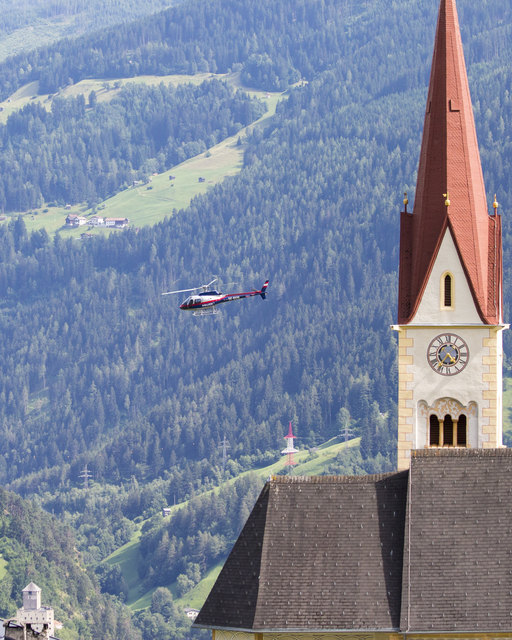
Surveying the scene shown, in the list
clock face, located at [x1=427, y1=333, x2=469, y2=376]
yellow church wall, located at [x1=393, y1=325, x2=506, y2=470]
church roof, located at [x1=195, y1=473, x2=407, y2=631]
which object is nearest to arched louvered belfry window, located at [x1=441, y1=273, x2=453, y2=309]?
yellow church wall, located at [x1=393, y1=325, x2=506, y2=470]

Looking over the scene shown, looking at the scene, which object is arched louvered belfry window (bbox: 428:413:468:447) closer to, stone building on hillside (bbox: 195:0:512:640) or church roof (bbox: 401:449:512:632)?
stone building on hillside (bbox: 195:0:512:640)

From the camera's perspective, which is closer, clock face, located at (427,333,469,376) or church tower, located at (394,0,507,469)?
church tower, located at (394,0,507,469)

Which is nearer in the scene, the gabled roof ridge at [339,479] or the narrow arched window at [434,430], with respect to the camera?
the gabled roof ridge at [339,479]

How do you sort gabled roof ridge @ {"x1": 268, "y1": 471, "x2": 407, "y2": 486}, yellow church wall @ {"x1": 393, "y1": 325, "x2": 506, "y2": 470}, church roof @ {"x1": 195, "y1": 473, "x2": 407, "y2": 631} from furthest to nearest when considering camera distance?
yellow church wall @ {"x1": 393, "y1": 325, "x2": 506, "y2": 470} → gabled roof ridge @ {"x1": 268, "y1": 471, "x2": 407, "y2": 486} → church roof @ {"x1": 195, "y1": 473, "x2": 407, "y2": 631}

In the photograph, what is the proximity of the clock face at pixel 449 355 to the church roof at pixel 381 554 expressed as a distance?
12430mm

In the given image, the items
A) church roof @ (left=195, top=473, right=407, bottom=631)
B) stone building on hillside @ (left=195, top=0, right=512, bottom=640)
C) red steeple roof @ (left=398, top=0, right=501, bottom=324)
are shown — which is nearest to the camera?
stone building on hillside @ (left=195, top=0, right=512, bottom=640)

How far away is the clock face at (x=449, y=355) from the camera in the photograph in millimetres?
74438

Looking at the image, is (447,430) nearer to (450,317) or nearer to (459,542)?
(450,317)

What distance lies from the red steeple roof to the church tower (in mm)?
36

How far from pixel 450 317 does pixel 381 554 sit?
15.7 metres

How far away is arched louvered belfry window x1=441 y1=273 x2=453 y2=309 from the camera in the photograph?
74.8m

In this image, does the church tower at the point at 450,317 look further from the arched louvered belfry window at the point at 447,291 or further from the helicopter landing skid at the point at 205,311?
the helicopter landing skid at the point at 205,311

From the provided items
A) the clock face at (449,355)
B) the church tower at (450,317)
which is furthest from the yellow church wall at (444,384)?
the clock face at (449,355)

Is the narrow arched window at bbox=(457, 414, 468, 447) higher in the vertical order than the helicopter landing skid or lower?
higher
